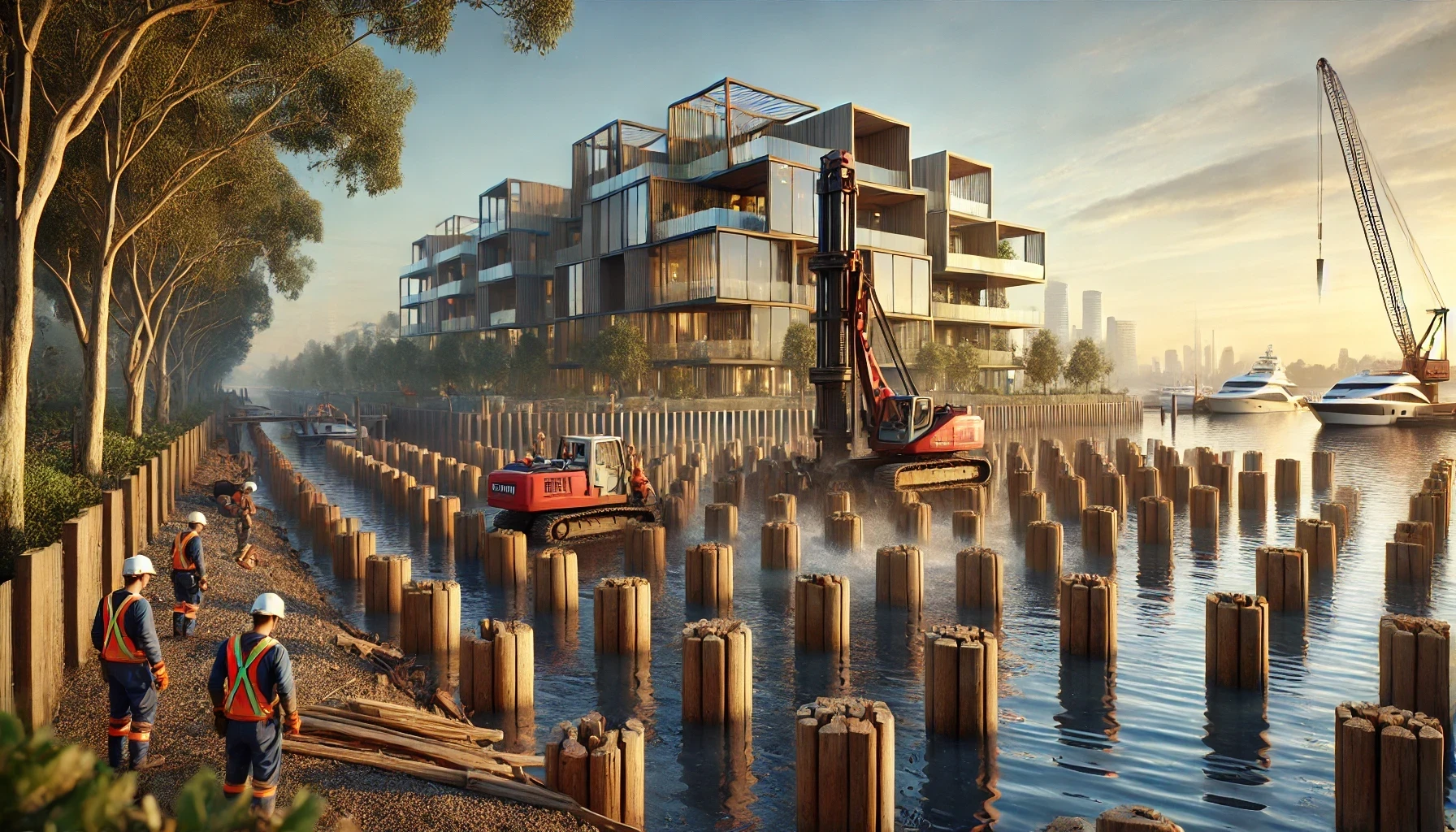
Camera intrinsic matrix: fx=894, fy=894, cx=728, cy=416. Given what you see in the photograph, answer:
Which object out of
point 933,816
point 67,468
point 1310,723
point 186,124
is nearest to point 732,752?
point 933,816

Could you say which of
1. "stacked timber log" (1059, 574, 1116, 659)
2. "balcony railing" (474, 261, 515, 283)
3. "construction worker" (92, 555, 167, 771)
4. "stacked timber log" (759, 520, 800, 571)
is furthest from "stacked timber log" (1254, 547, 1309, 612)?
"balcony railing" (474, 261, 515, 283)

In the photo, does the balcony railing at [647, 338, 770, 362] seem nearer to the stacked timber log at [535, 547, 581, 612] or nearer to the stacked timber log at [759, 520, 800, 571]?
the stacked timber log at [759, 520, 800, 571]

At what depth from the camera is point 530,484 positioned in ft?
56.3

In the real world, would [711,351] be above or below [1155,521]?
above

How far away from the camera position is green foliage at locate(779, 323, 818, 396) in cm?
5000

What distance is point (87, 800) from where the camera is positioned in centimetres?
214

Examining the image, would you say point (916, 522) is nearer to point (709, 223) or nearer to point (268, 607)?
point (268, 607)

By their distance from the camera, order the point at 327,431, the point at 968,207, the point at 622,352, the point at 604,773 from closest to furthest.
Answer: the point at 604,773 < the point at 327,431 < the point at 622,352 < the point at 968,207

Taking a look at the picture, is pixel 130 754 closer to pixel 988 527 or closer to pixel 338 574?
pixel 338 574

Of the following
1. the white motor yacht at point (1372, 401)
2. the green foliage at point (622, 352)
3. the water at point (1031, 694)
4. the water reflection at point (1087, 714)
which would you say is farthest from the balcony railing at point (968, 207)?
the water reflection at point (1087, 714)

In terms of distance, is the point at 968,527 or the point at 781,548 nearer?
the point at 781,548

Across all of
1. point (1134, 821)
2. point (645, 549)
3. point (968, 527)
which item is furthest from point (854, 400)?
point (1134, 821)

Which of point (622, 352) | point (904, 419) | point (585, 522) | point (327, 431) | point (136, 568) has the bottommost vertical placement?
point (585, 522)

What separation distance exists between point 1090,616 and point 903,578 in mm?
3106
